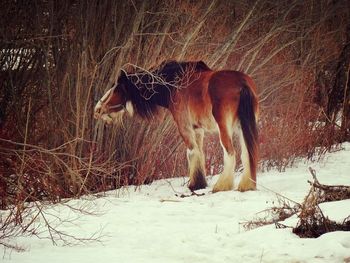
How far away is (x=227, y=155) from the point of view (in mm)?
8203

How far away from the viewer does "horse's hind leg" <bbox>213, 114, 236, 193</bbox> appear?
8.20m

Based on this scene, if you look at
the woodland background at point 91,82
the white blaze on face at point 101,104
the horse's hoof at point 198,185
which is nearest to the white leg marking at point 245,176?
the horse's hoof at point 198,185

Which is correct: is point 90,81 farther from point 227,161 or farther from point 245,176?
point 245,176

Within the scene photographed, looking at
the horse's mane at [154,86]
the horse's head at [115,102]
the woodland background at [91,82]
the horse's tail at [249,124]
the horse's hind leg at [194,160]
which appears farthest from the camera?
the horse's head at [115,102]

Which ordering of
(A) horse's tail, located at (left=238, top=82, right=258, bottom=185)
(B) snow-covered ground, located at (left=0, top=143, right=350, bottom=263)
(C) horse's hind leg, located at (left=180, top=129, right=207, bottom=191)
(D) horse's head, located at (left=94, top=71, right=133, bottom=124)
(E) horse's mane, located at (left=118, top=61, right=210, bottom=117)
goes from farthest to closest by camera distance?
1. (D) horse's head, located at (left=94, top=71, right=133, bottom=124)
2. (E) horse's mane, located at (left=118, top=61, right=210, bottom=117)
3. (C) horse's hind leg, located at (left=180, top=129, right=207, bottom=191)
4. (A) horse's tail, located at (left=238, top=82, right=258, bottom=185)
5. (B) snow-covered ground, located at (left=0, top=143, right=350, bottom=263)

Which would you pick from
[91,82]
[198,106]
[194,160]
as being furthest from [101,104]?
[194,160]

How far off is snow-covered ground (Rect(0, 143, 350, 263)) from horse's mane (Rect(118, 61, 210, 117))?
145 cm

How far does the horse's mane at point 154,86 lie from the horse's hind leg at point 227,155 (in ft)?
3.57

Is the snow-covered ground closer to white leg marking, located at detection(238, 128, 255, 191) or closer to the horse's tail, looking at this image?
white leg marking, located at detection(238, 128, 255, 191)

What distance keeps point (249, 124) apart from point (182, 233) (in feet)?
8.87

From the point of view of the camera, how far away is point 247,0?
11.9 metres

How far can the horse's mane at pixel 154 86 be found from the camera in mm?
8914

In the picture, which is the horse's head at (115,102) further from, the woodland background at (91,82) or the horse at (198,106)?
the woodland background at (91,82)

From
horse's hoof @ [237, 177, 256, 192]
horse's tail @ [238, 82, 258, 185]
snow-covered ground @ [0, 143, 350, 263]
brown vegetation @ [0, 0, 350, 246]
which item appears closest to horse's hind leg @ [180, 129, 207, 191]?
snow-covered ground @ [0, 143, 350, 263]
